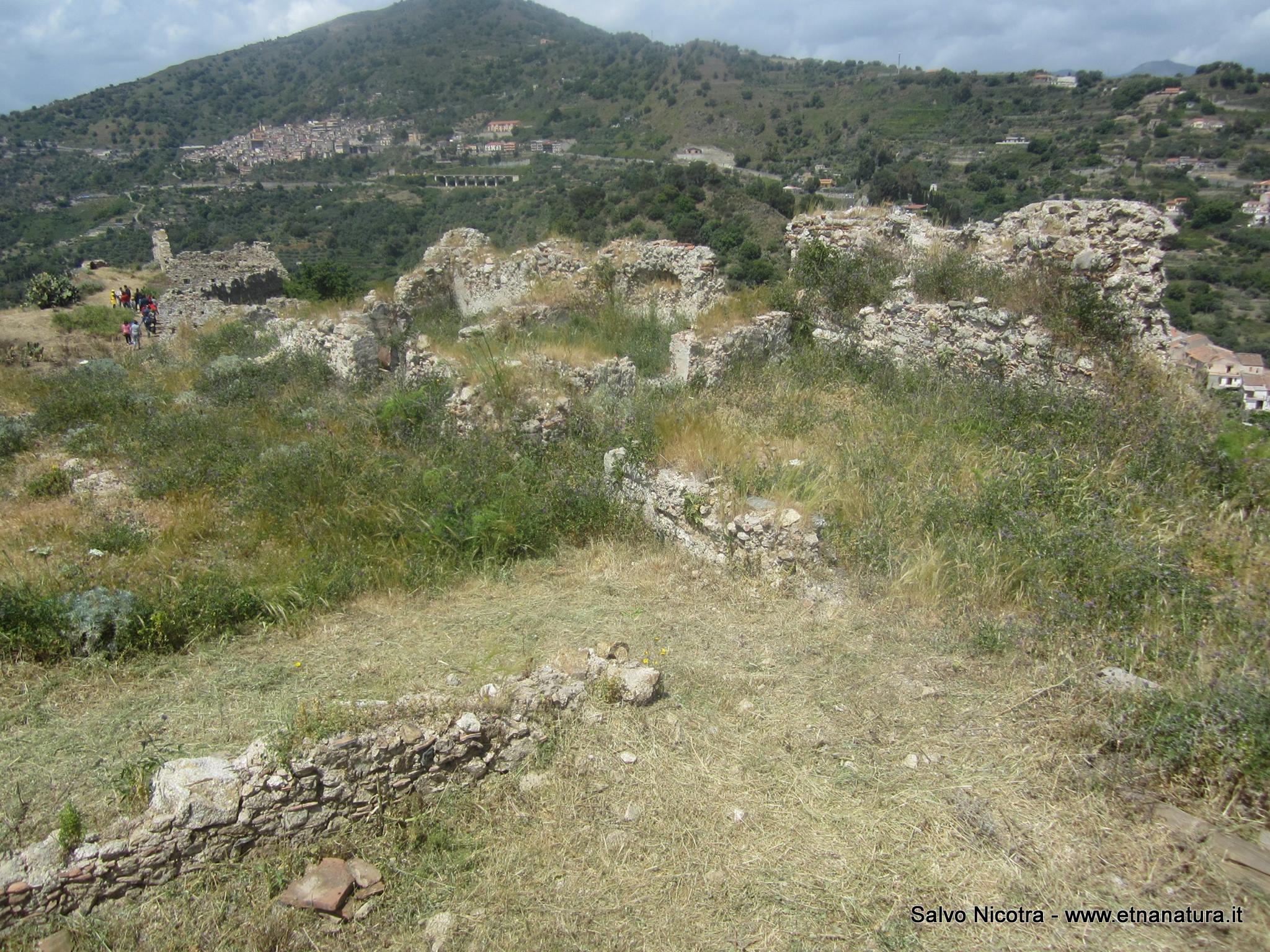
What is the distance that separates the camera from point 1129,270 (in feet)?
25.7

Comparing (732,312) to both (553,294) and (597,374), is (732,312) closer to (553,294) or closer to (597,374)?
(597,374)

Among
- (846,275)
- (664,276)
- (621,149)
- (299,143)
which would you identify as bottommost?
(846,275)

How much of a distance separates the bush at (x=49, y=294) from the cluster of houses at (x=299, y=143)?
6444 centimetres

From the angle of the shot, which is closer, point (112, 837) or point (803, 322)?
point (112, 837)

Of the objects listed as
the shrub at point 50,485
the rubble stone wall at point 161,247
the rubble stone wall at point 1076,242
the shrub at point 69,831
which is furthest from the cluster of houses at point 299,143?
the shrub at point 69,831

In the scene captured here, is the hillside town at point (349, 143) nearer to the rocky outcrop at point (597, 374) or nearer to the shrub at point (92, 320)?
the shrub at point (92, 320)

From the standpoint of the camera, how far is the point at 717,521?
5.73m

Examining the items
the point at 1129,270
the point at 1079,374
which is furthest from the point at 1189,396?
the point at 1129,270

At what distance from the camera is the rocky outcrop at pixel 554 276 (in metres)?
11.0

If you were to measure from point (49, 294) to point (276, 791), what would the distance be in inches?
876

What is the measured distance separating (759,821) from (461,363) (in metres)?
6.84

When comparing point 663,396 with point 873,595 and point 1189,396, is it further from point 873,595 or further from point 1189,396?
point 1189,396

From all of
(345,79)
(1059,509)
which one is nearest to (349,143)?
(345,79)

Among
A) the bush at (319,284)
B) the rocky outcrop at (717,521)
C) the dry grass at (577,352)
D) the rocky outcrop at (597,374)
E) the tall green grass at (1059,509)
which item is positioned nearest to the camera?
the tall green grass at (1059,509)
